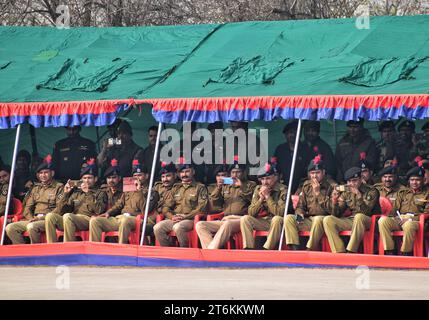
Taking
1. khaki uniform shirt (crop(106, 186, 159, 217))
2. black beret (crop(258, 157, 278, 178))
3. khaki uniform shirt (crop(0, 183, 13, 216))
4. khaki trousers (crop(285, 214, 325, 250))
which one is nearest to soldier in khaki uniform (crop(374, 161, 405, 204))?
khaki trousers (crop(285, 214, 325, 250))

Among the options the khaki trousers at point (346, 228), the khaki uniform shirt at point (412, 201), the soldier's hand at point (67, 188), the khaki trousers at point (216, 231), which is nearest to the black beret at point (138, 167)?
the soldier's hand at point (67, 188)

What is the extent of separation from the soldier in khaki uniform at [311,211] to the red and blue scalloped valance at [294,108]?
3.32 feet

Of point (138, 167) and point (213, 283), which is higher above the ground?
point (138, 167)

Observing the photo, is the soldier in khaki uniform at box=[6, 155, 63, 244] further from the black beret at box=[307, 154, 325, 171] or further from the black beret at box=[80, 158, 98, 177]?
the black beret at box=[307, 154, 325, 171]

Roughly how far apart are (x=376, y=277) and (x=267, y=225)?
265 cm

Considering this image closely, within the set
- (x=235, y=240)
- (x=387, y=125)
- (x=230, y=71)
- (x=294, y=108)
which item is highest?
(x=230, y=71)

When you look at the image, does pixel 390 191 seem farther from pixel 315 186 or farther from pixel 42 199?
pixel 42 199

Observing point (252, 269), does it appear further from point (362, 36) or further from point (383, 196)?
point (362, 36)

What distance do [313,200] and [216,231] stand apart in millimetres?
1409

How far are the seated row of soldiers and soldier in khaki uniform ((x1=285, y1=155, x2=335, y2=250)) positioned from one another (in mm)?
13

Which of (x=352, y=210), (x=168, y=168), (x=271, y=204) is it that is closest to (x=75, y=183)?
(x=168, y=168)

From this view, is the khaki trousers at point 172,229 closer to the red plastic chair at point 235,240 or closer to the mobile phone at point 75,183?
the red plastic chair at point 235,240

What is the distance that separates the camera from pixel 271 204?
17391 millimetres
